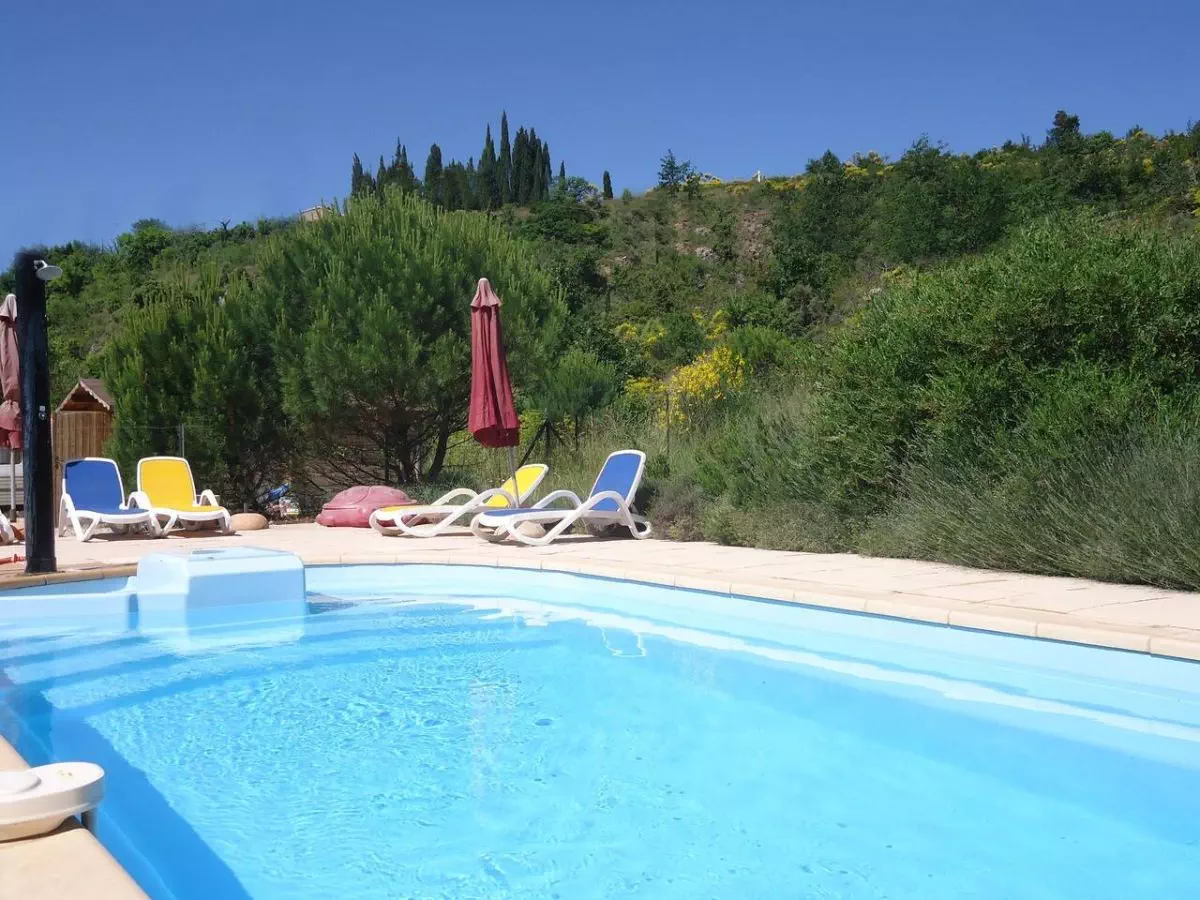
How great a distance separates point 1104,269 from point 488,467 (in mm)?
9141

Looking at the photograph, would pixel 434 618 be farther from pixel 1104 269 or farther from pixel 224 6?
pixel 224 6

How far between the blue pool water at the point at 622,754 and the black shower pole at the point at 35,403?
33.9 inches

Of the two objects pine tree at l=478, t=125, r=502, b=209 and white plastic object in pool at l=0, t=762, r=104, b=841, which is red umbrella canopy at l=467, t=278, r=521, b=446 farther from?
pine tree at l=478, t=125, r=502, b=209

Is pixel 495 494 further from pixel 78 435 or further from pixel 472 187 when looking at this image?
pixel 472 187

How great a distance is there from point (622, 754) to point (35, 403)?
500 cm

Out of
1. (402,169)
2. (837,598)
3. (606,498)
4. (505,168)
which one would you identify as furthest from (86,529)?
(505,168)

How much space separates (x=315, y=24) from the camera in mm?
14555

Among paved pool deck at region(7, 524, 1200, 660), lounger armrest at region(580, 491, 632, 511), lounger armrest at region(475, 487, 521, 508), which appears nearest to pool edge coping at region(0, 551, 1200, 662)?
paved pool deck at region(7, 524, 1200, 660)

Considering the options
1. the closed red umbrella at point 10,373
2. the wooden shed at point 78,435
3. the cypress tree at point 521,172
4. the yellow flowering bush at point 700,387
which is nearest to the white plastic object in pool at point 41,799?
the closed red umbrella at point 10,373

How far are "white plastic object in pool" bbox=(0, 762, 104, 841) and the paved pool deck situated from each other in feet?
13.2

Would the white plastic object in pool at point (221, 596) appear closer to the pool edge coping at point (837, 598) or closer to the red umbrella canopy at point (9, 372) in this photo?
the pool edge coping at point (837, 598)

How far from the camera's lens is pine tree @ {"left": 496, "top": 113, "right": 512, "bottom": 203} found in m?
66.9

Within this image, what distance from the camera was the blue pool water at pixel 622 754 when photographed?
2889 millimetres

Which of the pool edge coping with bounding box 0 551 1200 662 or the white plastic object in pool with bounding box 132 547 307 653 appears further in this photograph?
the white plastic object in pool with bounding box 132 547 307 653
